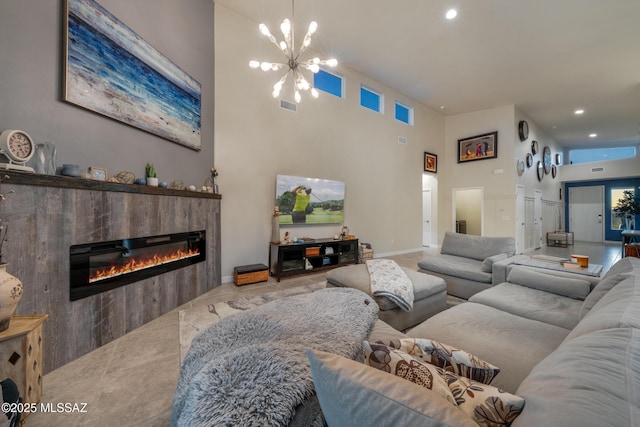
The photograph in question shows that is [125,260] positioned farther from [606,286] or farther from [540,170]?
[540,170]

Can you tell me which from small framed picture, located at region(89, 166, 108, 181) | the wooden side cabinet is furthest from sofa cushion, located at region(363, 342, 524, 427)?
small framed picture, located at region(89, 166, 108, 181)

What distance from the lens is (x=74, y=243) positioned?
1.93 metres

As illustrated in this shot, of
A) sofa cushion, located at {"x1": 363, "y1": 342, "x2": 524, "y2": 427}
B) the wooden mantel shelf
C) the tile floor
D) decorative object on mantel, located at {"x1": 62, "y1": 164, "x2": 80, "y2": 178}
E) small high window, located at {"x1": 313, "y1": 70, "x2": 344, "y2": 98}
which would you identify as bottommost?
the tile floor

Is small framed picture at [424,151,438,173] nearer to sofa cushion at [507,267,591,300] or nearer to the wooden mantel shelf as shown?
sofa cushion at [507,267,591,300]

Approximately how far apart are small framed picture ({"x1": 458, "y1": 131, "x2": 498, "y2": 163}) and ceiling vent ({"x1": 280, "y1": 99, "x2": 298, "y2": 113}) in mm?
5672

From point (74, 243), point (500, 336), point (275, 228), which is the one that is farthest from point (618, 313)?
point (275, 228)

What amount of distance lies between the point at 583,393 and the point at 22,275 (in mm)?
2823

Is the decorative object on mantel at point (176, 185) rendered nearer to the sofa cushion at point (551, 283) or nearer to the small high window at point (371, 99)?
the sofa cushion at point (551, 283)

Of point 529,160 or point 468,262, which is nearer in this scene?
point 468,262

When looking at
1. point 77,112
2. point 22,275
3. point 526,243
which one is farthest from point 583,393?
point 526,243

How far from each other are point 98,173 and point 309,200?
3136mm

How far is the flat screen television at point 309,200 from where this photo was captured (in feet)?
14.6

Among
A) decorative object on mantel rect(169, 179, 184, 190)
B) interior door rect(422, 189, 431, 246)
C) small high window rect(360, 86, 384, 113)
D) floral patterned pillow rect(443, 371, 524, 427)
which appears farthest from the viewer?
interior door rect(422, 189, 431, 246)

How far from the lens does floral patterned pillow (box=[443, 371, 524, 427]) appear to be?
625 millimetres
